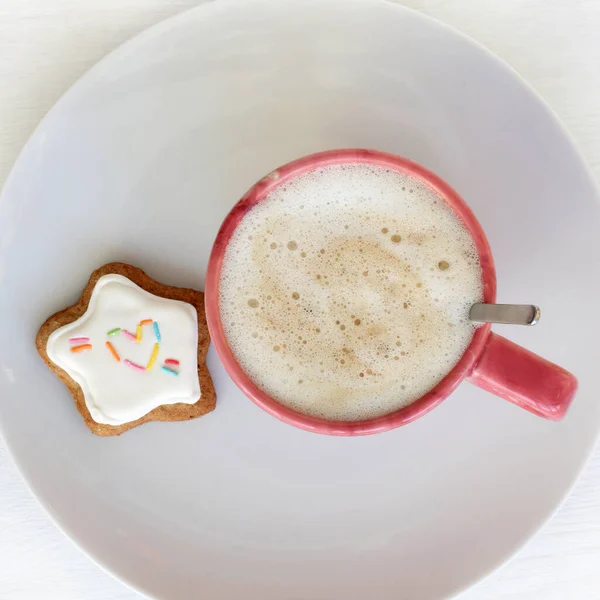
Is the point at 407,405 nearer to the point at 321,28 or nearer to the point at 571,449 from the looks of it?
the point at 571,449

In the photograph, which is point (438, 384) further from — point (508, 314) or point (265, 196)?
point (265, 196)

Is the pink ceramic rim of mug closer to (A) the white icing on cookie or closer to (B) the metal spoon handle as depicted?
(B) the metal spoon handle

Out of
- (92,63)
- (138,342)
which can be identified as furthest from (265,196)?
(92,63)

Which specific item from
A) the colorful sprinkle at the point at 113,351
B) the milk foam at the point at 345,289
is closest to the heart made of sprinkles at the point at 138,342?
the colorful sprinkle at the point at 113,351

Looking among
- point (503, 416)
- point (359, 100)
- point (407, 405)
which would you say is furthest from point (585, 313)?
point (359, 100)

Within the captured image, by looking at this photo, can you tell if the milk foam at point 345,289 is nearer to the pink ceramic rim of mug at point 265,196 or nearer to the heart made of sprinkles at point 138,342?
the pink ceramic rim of mug at point 265,196
